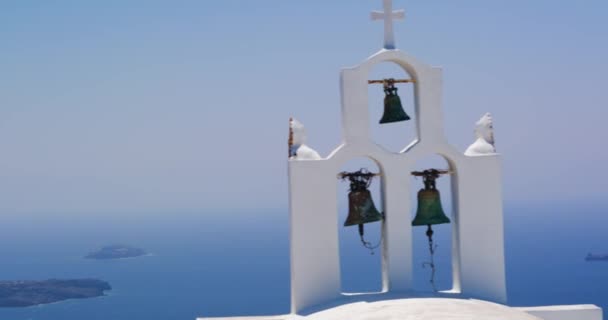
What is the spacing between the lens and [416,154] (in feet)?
30.9

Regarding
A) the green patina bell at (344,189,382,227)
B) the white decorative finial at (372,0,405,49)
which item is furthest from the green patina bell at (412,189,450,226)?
the white decorative finial at (372,0,405,49)

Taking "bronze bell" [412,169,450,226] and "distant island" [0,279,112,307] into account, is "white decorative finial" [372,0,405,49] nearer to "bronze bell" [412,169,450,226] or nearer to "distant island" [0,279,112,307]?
"bronze bell" [412,169,450,226]

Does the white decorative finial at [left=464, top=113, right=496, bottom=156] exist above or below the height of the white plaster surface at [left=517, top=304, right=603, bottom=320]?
above

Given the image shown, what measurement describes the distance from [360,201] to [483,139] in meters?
1.64

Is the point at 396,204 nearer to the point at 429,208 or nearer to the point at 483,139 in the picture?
the point at 429,208

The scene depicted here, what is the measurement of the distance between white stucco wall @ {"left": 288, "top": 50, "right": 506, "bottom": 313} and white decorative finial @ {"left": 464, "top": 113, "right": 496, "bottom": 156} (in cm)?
13

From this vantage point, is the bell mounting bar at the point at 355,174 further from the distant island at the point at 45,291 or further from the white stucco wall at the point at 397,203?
the distant island at the point at 45,291

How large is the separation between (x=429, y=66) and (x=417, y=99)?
1.32 ft

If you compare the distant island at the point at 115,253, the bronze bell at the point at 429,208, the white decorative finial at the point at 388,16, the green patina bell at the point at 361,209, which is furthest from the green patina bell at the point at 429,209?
the distant island at the point at 115,253

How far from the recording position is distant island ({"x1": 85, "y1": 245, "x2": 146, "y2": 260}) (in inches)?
4941

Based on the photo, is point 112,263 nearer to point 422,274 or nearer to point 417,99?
point 422,274

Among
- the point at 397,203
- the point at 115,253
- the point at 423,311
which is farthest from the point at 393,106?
the point at 115,253

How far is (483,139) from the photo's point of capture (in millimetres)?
9789

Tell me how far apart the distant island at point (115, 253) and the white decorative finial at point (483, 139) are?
119749 mm
